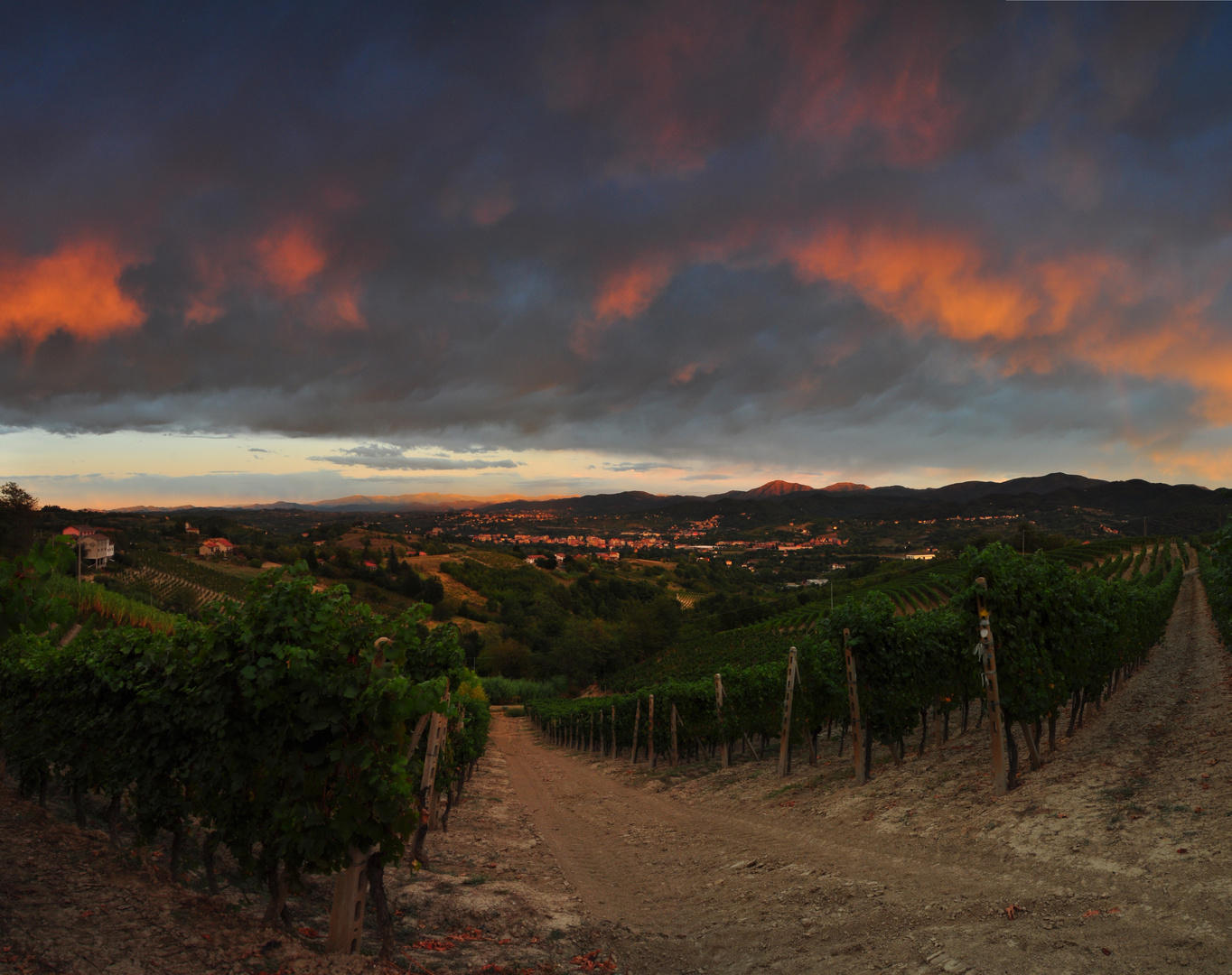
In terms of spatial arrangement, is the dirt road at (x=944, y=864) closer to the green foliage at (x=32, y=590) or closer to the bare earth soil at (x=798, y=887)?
the bare earth soil at (x=798, y=887)

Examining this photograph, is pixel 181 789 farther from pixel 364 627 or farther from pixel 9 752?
pixel 9 752

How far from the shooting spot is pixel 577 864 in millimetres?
10141

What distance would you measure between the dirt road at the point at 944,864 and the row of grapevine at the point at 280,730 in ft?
10.9

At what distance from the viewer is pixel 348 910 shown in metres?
5.08

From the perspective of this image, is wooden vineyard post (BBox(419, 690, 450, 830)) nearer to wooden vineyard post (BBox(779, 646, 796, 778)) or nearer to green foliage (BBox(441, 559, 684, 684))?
wooden vineyard post (BBox(779, 646, 796, 778))

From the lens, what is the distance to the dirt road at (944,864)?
5.14 metres

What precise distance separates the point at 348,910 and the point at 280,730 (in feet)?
5.31

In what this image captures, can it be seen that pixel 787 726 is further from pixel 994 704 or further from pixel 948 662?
pixel 994 704

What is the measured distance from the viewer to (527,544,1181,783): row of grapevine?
977cm

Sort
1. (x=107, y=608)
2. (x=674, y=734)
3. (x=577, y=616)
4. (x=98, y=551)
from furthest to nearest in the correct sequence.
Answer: (x=577, y=616) → (x=98, y=551) → (x=107, y=608) → (x=674, y=734)

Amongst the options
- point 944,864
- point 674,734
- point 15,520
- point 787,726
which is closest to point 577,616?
point 15,520

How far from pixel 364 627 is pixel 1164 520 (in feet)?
724

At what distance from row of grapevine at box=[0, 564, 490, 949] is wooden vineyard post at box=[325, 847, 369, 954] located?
0.10 metres

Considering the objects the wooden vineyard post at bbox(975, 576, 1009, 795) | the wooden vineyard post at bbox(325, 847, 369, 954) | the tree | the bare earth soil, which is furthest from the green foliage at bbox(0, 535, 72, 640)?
the tree
